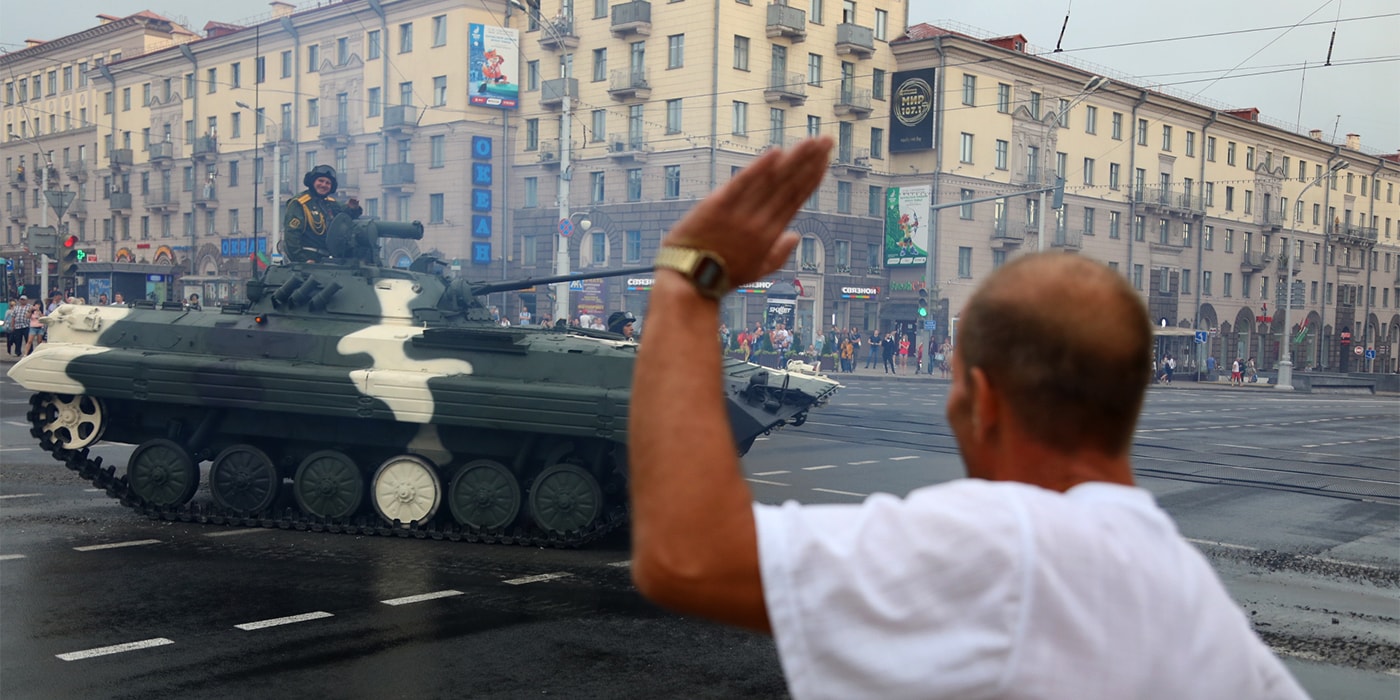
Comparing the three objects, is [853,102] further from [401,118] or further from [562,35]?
[401,118]

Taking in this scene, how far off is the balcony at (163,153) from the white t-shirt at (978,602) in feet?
183

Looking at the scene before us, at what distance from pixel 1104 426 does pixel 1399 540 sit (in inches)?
440

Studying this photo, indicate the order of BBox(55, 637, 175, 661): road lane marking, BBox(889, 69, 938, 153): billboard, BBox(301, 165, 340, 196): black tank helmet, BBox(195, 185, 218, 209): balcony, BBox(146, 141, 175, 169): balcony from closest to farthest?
BBox(55, 637, 175, 661): road lane marking, BBox(301, 165, 340, 196): black tank helmet, BBox(889, 69, 938, 153): billboard, BBox(195, 185, 218, 209): balcony, BBox(146, 141, 175, 169): balcony

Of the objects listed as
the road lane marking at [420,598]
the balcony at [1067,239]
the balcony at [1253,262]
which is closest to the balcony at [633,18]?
the balcony at [1067,239]

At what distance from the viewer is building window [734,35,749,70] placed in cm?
4091

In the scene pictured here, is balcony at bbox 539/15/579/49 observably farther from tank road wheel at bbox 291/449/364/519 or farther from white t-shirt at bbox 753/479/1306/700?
white t-shirt at bbox 753/479/1306/700

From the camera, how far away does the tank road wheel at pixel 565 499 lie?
9.91 meters

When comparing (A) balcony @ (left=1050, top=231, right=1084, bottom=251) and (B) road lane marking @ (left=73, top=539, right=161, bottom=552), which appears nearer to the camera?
(B) road lane marking @ (left=73, top=539, right=161, bottom=552)

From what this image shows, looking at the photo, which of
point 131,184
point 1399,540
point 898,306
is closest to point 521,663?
point 1399,540

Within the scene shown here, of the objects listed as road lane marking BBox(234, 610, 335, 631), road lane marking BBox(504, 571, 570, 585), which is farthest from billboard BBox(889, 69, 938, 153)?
road lane marking BBox(234, 610, 335, 631)

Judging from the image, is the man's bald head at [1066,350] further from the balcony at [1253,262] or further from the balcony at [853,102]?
the balcony at [1253,262]

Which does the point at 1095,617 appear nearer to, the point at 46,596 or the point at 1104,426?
the point at 1104,426

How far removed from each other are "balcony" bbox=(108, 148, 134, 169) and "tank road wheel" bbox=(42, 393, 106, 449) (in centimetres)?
4959

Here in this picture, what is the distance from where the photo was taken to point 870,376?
38.3 metres
